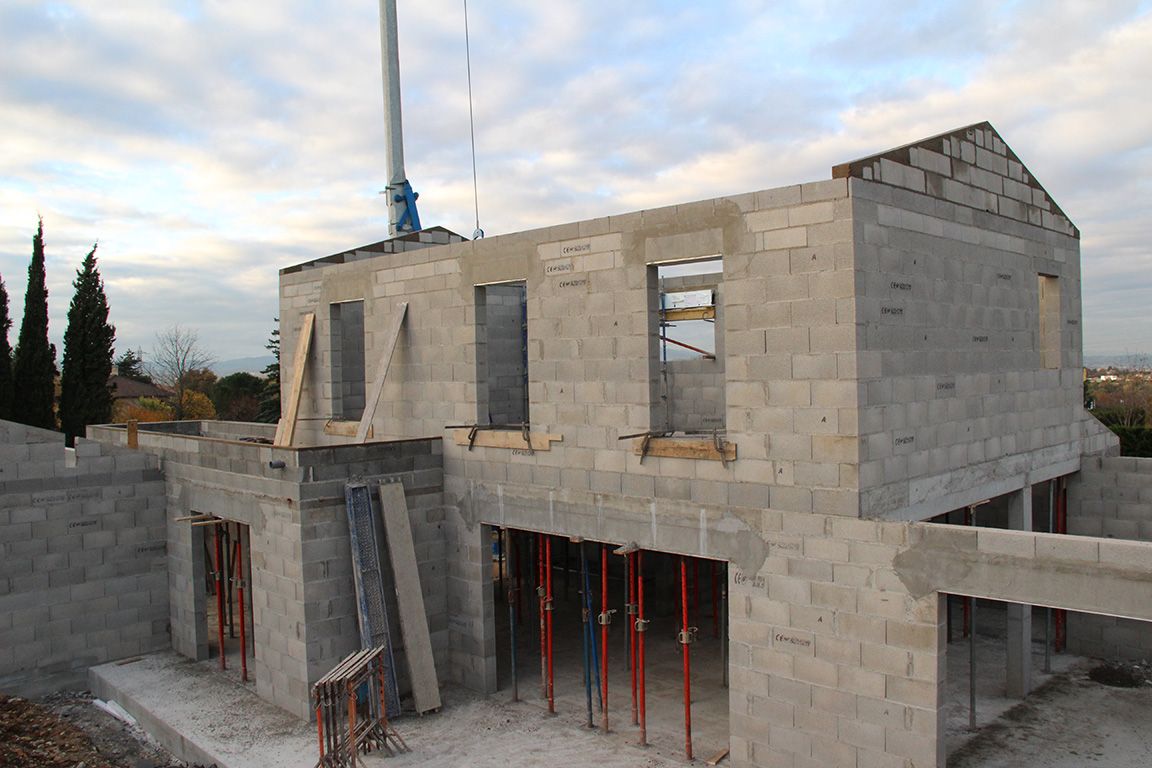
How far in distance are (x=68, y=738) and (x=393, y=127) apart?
1526 centimetres

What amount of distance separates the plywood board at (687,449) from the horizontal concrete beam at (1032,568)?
201 centimetres

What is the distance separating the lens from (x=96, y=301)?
32438mm

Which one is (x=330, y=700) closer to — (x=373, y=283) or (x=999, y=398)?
(x=373, y=283)

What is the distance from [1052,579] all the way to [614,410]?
15.8 ft

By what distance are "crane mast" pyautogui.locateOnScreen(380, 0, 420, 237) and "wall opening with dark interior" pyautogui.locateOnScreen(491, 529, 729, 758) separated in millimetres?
9025

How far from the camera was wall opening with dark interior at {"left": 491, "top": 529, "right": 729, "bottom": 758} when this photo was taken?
34.5ft

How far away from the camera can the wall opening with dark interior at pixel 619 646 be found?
10523mm

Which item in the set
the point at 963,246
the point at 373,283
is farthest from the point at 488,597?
the point at 963,246

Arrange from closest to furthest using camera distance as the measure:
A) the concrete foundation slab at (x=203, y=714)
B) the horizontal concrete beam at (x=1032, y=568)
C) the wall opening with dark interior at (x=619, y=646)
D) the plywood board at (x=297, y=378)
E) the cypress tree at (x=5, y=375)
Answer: the horizontal concrete beam at (x=1032, y=568)
the concrete foundation slab at (x=203, y=714)
the wall opening with dark interior at (x=619, y=646)
the plywood board at (x=297, y=378)
the cypress tree at (x=5, y=375)

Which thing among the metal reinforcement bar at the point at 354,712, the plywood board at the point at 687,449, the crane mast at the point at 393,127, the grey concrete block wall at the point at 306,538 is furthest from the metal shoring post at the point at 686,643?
the crane mast at the point at 393,127

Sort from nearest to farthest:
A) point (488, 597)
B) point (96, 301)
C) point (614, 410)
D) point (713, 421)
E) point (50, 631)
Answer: point (614, 410), point (488, 597), point (50, 631), point (713, 421), point (96, 301)

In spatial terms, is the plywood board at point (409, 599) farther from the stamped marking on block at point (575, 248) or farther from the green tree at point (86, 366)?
the green tree at point (86, 366)

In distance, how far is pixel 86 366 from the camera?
31.4 m

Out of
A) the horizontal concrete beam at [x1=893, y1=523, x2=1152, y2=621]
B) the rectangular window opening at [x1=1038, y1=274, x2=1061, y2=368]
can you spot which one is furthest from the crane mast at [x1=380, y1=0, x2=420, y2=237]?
the horizontal concrete beam at [x1=893, y1=523, x2=1152, y2=621]
